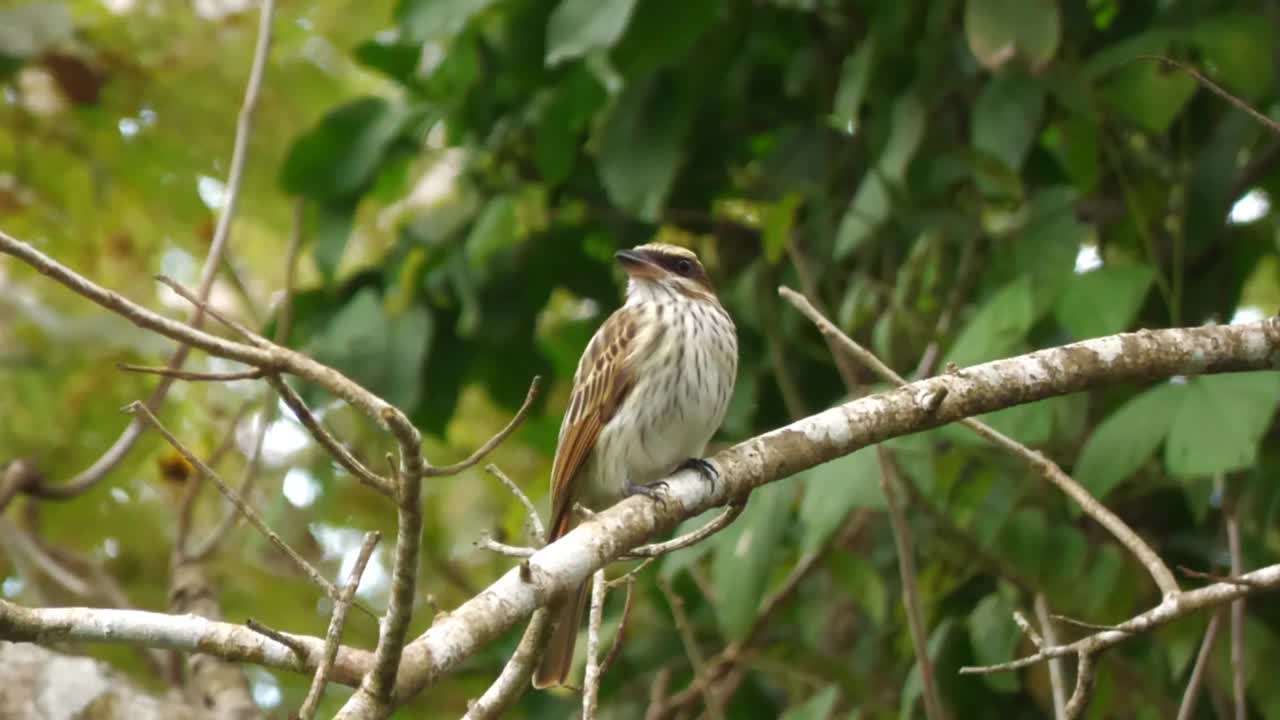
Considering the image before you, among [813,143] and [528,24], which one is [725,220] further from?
[528,24]

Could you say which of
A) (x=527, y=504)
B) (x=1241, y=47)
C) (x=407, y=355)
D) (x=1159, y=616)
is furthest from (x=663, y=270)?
(x=1159, y=616)

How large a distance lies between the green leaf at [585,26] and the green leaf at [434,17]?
304mm

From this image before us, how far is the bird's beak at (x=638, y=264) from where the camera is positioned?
195 inches

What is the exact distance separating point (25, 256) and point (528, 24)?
2674 mm

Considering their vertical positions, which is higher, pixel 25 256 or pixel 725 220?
pixel 725 220

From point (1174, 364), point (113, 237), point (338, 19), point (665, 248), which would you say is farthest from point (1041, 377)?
point (113, 237)

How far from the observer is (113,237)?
20.3 ft

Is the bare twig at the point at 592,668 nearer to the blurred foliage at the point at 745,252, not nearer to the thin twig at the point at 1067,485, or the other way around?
the thin twig at the point at 1067,485

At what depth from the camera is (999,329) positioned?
13.3 ft

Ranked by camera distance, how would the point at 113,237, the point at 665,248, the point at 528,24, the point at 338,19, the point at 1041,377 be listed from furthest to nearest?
the point at 113,237, the point at 338,19, the point at 665,248, the point at 528,24, the point at 1041,377

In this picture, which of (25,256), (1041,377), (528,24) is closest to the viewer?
(25,256)

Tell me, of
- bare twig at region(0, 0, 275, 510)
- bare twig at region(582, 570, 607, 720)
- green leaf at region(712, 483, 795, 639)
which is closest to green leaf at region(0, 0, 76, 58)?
bare twig at region(0, 0, 275, 510)

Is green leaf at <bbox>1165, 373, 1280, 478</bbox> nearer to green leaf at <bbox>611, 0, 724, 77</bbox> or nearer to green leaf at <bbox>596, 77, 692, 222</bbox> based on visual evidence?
green leaf at <bbox>611, 0, 724, 77</bbox>

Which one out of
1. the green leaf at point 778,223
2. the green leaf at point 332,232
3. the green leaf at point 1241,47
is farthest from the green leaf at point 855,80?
the green leaf at point 332,232
